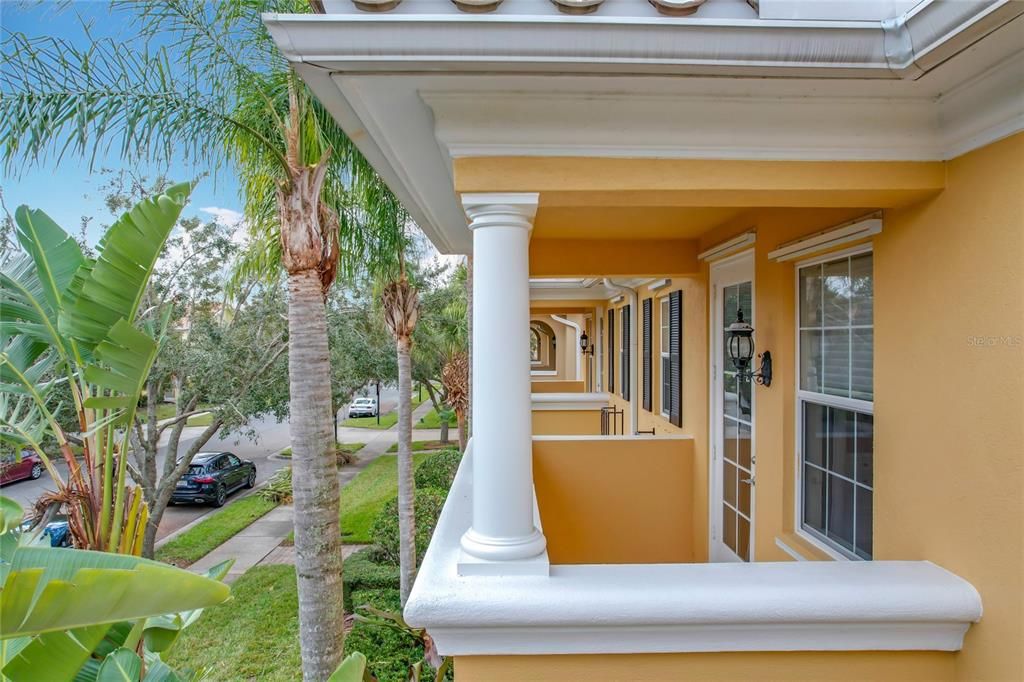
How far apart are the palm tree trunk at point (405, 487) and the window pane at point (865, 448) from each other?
7407 millimetres

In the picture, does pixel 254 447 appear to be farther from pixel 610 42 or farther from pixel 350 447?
pixel 610 42

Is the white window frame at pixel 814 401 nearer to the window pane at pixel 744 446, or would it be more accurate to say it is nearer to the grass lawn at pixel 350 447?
the window pane at pixel 744 446

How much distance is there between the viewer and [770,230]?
391cm

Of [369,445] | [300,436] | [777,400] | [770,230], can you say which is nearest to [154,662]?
[300,436]

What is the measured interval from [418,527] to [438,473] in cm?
450

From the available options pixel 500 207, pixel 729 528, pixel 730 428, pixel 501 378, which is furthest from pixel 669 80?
pixel 729 528

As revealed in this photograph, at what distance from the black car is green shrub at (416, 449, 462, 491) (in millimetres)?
6345

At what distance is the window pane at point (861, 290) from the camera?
3.02m

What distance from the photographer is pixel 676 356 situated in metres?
6.19

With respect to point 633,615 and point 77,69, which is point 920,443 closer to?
point 633,615

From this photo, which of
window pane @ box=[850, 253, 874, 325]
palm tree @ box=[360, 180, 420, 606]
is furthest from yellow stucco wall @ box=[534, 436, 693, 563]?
window pane @ box=[850, 253, 874, 325]

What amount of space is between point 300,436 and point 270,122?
303cm

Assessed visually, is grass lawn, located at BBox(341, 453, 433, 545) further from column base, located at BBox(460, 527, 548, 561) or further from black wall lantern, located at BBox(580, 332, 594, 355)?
column base, located at BBox(460, 527, 548, 561)

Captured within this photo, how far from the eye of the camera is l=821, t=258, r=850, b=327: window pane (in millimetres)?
3227
